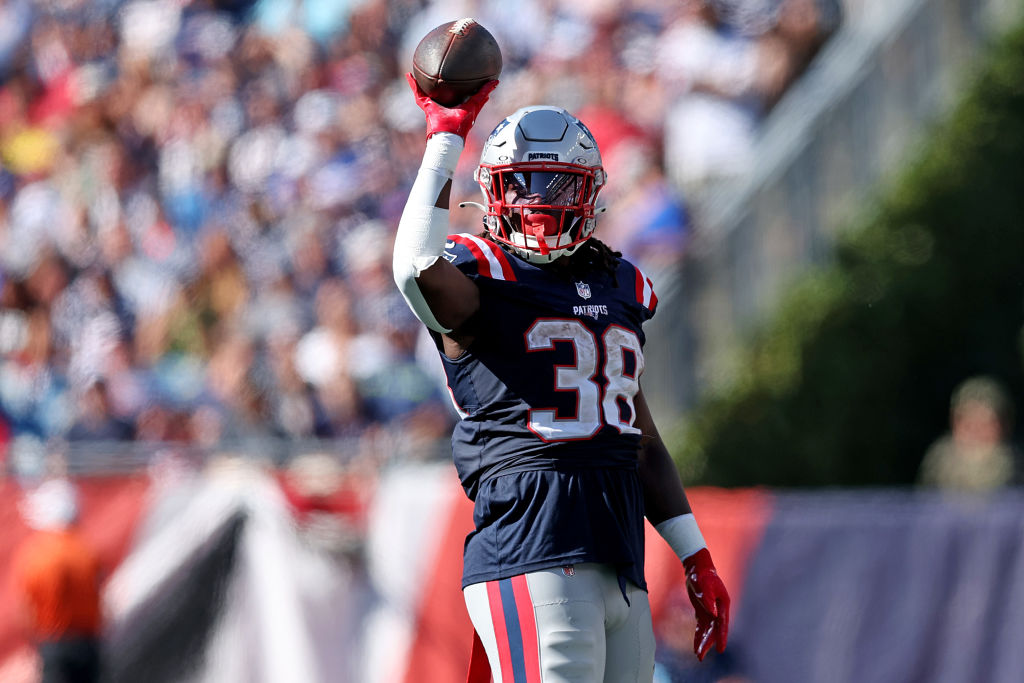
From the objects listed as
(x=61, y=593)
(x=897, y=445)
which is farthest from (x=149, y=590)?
(x=897, y=445)

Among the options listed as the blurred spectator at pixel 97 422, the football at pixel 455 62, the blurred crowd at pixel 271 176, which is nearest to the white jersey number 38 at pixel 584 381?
the football at pixel 455 62

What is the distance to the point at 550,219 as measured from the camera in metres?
3.35

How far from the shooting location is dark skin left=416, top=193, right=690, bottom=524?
3160mm

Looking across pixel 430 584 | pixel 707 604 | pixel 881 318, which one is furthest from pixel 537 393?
pixel 881 318

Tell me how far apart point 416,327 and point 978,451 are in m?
3.30

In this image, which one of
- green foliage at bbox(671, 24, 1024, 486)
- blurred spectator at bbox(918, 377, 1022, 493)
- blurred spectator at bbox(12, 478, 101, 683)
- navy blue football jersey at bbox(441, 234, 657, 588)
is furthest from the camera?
green foliage at bbox(671, 24, 1024, 486)

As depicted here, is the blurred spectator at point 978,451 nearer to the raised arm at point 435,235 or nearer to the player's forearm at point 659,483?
the player's forearm at point 659,483

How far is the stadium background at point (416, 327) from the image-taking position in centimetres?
611

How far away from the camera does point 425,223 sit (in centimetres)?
313

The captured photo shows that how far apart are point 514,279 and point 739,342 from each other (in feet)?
17.4

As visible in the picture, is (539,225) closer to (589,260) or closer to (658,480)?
(589,260)

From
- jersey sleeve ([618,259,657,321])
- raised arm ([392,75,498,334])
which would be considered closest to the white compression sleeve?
raised arm ([392,75,498,334])

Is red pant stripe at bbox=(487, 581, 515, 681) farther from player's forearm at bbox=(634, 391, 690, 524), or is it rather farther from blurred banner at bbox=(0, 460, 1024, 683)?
blurred banner at bbox=(0, 460, 1024, 683)

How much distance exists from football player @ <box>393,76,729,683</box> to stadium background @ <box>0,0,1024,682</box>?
9.21 feet
